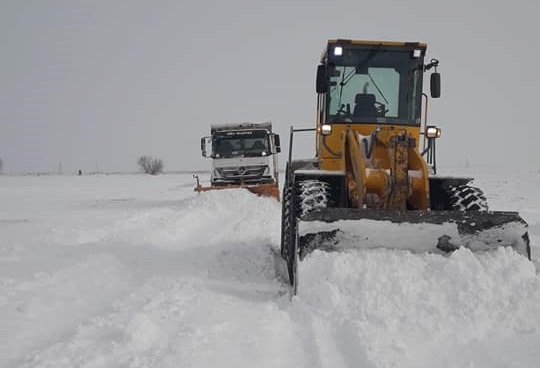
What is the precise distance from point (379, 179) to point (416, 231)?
0.94 m

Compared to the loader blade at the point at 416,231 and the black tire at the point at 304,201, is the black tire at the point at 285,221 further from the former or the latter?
the loader blade at the point at 416,231

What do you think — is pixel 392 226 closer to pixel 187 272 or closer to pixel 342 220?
pixel 342 220

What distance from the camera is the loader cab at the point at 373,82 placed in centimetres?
621

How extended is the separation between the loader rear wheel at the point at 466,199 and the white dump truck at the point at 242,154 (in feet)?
32.8

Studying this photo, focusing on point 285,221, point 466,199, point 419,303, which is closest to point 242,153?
point 285,221

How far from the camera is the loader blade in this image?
4242mm

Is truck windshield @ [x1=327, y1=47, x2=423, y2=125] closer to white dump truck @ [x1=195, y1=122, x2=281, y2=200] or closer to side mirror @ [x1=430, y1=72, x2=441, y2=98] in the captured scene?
side mirror @ [x1=430, y1=72, x2=441, y2=98]

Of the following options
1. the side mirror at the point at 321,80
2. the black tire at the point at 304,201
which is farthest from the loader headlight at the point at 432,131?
the black tire at the point at 304,201

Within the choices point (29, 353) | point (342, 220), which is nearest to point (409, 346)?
point (342, 220)

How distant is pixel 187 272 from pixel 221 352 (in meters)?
2.63

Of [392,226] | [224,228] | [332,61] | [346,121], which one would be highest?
[332,61]

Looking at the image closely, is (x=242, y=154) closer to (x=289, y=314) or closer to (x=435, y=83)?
(x=435, y=83)

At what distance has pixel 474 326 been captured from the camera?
3.40 meters

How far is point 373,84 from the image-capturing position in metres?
6.25
